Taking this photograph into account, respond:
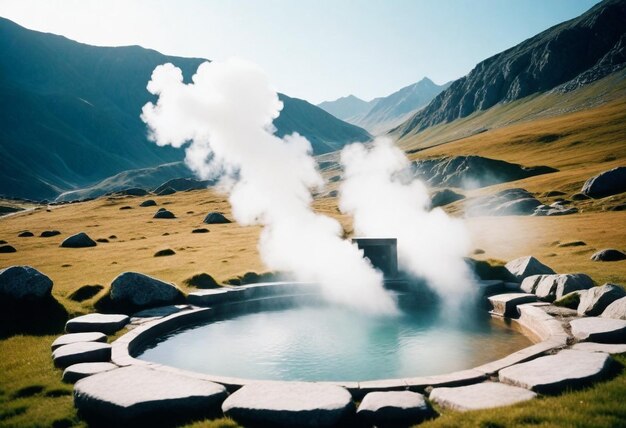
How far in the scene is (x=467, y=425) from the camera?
788cm

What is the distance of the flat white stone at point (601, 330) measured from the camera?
1233 cm

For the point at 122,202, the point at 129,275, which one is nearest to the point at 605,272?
the point at 129,275

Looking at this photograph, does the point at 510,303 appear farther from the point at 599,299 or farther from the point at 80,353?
the point at 80,353

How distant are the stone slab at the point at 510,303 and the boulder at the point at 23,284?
59.5ft

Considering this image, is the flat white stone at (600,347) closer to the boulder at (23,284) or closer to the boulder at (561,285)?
the boulder at (561,285)

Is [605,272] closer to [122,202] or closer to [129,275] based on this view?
[129,275]

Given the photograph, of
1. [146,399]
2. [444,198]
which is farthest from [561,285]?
[444,198]

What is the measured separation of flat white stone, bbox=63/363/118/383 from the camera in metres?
11.1

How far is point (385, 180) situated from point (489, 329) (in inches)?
1244

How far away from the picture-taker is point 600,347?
462 inches

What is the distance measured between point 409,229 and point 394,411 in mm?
28302

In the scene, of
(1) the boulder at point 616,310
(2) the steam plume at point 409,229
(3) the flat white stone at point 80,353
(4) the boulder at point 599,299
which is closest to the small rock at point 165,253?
(2) the steam plume at point 409,229

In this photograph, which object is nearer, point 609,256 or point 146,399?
point 146,399

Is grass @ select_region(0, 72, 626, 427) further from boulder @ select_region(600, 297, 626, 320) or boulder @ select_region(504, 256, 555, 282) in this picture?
boulder @ select_region(600, 297, 626, 320)
